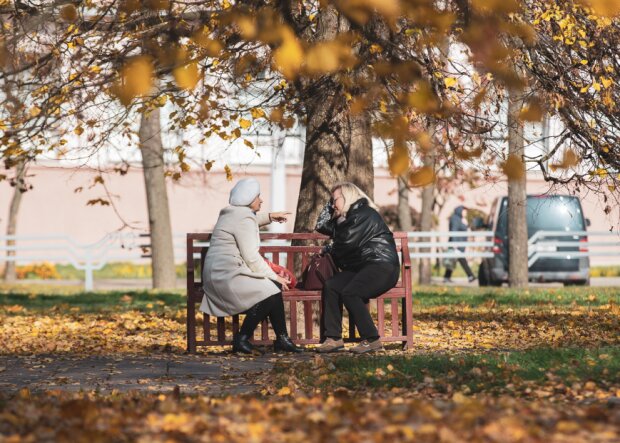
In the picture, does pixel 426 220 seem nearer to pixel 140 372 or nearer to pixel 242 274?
pixel 242 274

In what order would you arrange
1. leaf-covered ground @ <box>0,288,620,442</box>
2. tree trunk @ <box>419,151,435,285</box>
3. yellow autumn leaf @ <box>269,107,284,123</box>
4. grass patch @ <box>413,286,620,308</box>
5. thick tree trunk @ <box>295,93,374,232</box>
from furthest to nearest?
1. tree trunk @ <box>419,151,435,285</box>
2. grass patch @ <box>413,286,620,308</box>
3. thick tree trunk @ <box>295,93,374,232</box>
4. yellow autumn leaf @ <box>269,107,284,123</box>
5. leaf-covered ground @ <box>0,288,620,442</box>

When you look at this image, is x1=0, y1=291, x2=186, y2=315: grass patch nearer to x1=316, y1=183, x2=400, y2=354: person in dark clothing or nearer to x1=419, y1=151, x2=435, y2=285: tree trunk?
x1=316, y1=183, x2=400, y2=354: person in dark clothing

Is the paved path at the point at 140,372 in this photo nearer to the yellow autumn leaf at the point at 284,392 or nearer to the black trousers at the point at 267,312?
the black trousers at the point at 267,312

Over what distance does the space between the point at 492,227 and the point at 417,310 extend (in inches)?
360

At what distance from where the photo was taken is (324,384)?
25.3ft

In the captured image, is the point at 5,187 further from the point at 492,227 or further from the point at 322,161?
the point at 322,161

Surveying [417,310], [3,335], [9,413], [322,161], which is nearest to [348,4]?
[9,413]

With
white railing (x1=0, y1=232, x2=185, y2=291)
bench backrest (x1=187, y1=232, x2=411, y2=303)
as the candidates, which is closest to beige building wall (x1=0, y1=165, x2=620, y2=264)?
white railing (x1=0, y1=232, x2=185, y2=291)

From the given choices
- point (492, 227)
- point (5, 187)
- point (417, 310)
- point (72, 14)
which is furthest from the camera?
point (5, 187)

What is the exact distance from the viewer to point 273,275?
986 centimetres

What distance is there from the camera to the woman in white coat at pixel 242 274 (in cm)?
982

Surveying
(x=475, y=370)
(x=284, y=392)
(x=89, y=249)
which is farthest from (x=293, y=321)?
(x=89, y=249)

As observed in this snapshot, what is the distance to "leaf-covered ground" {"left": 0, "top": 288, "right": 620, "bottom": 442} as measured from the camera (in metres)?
5.24

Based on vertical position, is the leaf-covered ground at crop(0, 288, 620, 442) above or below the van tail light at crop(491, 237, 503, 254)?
below
